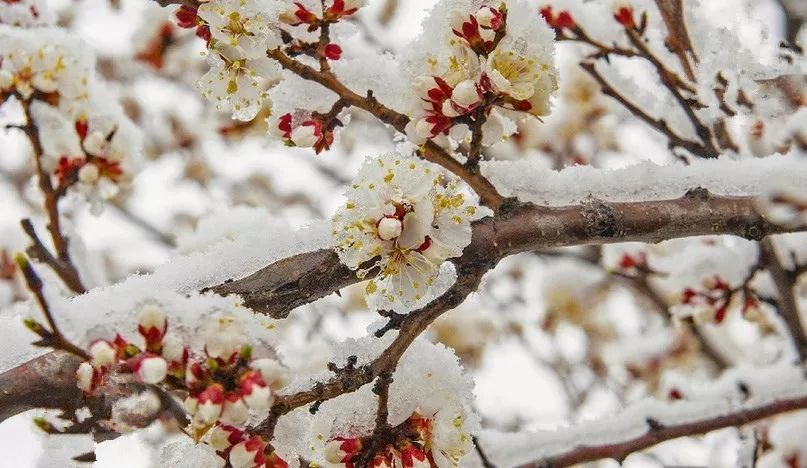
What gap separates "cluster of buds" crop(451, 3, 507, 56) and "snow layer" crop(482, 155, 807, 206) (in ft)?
0.93

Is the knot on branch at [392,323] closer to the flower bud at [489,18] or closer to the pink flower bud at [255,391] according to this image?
the pink flower bud at [255,391]

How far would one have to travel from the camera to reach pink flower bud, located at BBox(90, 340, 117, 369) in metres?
1.14

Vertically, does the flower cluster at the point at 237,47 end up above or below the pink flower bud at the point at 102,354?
above

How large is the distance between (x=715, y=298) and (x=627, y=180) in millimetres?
1344

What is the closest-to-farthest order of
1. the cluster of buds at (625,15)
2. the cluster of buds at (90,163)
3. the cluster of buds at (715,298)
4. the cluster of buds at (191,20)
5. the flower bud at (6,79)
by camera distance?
1. the cluster of buds at (191,20)
2. the flower bud at (6,79)
3. the cluster of buds at (90,163)
4. the cluster of buds at (625,15)
5. the cluster of buds at (715,298)

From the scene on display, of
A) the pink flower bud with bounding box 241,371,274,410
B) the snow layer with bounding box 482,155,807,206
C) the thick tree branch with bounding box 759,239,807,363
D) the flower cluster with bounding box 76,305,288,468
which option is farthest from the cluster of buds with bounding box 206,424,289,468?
the thick tree branch with bounding box 759,239,807,363

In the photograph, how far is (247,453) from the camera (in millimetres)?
1181

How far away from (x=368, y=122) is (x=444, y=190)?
299cm

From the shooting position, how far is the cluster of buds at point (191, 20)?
1.52m

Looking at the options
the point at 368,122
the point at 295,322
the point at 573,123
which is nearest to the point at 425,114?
the point at 368,122

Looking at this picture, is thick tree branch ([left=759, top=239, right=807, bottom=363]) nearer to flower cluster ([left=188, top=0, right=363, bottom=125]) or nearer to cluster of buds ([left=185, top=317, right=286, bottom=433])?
flower cluster ([left=188, top=0, right=363, bottom=125])

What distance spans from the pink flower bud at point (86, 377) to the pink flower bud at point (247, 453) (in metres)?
0.26

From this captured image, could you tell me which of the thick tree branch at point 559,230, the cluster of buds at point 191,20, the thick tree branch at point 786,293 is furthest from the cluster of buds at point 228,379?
the thick tree branch at point 786,293

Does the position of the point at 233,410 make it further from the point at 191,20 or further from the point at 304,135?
the point at 191,20
